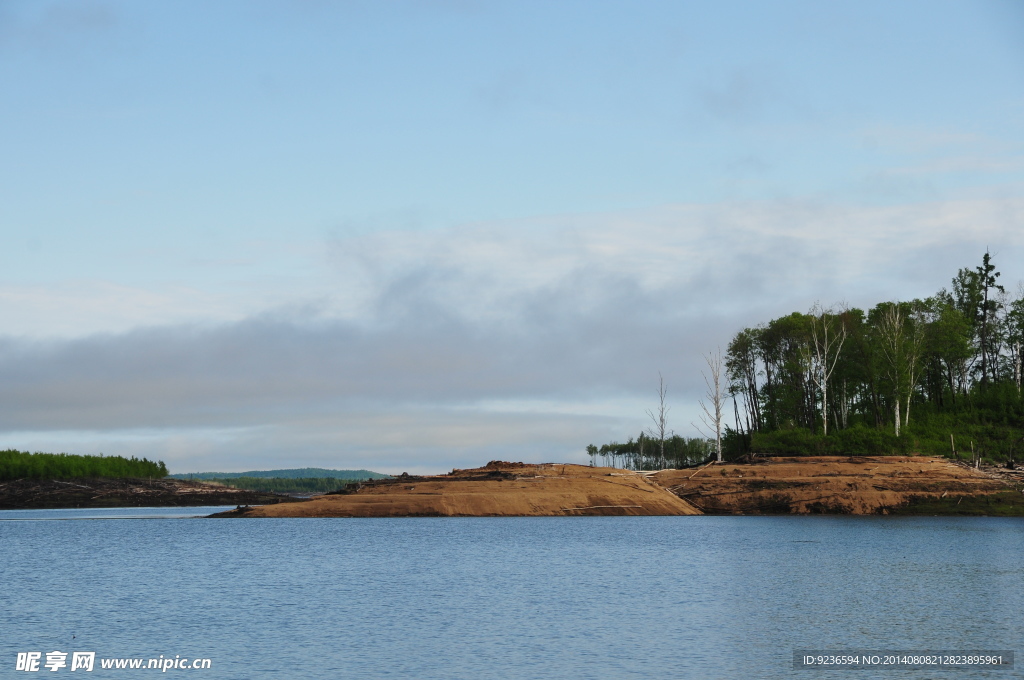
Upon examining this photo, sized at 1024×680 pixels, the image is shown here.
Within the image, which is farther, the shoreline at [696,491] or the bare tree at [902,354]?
the bare tree at [902,354]

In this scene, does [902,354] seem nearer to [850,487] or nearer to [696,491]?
[850,487]

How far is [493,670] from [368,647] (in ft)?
20.5

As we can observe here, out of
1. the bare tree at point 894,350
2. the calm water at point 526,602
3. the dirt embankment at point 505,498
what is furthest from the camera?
the bare tree at point 894,350

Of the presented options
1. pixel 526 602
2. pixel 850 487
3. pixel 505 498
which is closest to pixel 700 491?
pixel 850 487

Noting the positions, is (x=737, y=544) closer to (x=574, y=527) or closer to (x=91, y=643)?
(x=574, y=527)

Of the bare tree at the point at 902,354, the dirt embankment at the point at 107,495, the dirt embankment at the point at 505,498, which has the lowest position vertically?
the dirt embankment at the point at 107,495

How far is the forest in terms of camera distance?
108375 mm

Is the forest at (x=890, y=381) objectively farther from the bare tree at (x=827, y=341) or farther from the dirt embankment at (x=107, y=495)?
the dirt embankment at (x=107, y=495)

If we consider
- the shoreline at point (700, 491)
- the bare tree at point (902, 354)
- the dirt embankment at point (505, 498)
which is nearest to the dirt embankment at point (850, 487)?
the shoreline at point (700, 491)

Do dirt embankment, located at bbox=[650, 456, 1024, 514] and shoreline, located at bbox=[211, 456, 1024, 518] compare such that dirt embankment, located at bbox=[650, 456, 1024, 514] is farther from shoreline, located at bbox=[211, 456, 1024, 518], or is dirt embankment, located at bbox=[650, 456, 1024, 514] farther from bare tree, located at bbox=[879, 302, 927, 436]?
bare tree, located at bbox=[879, 302, 927, 436]

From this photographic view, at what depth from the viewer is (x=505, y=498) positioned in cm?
10550

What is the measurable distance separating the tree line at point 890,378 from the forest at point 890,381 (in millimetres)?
170

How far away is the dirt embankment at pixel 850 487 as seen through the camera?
318 ft

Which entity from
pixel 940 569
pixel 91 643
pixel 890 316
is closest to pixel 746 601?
pixel 940 569
